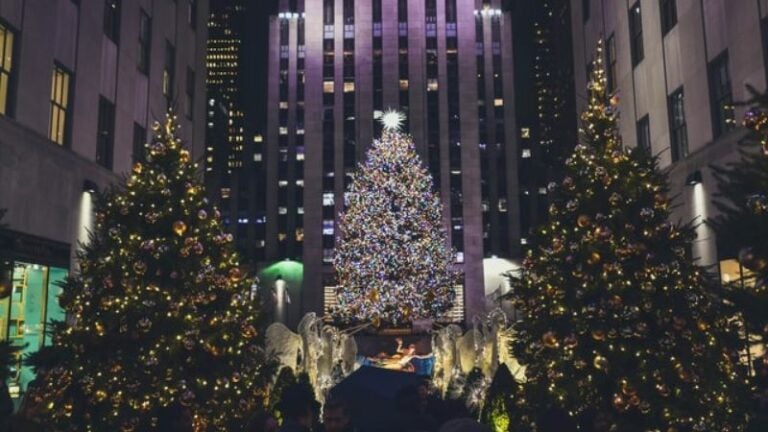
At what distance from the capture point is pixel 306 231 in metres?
65.1

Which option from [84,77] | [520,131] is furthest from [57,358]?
[520,131]

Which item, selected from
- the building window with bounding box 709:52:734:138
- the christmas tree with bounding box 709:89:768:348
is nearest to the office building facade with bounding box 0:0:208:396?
the christmas tree with bounding box 709:89:768:348

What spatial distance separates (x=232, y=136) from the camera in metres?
173

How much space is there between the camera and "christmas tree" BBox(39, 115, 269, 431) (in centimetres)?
999

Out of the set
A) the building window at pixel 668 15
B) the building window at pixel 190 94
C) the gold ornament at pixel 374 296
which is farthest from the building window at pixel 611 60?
the gold ornament at pixel 374 296

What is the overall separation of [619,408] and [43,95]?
14924 millimetres

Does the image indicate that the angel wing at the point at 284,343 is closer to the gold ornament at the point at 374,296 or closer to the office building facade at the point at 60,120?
the office building facade at the point at 60,120

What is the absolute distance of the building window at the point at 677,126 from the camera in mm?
18875

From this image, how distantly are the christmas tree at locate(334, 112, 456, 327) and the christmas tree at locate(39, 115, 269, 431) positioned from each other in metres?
30.2

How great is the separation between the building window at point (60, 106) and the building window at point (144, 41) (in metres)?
5.29

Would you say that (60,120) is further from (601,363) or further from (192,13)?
(601,363)

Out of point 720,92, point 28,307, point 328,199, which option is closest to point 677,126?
point 720,92

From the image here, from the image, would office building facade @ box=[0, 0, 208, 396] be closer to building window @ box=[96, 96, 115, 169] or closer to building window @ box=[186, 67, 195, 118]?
building window @ box=[96, 96, 115, 169]

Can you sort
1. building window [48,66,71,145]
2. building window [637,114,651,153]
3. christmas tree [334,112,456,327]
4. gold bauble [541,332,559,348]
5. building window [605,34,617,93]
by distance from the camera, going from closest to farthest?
gold bauble [541,332,559,348], building window [48,66,71,145], building window [637,114,651,153], building window [605,34,617,93], christmas tree [334,112,456,327]
